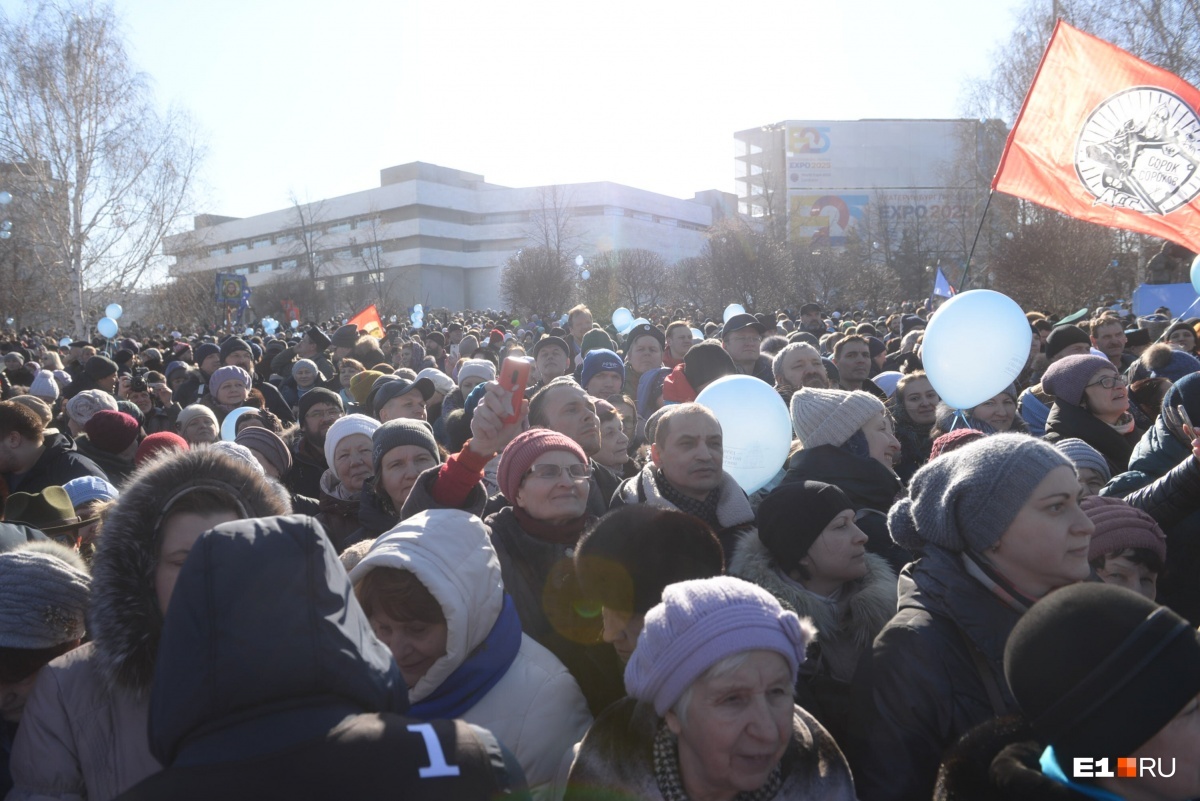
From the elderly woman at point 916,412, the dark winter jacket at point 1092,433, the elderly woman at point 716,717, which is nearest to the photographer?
the elderly woman at point 716,717

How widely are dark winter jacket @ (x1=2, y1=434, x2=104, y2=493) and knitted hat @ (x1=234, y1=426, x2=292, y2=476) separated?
2.87 feet

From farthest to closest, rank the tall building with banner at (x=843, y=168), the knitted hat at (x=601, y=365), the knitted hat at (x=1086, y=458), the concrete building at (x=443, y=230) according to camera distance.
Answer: the tall building with banner at (x=843, y=168) < the concrete building at (x=443, y=230) < the knitted hat at (x=601, y=365) < the knitted hat at (x=1086, y=458)

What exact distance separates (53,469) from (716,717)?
181 inches

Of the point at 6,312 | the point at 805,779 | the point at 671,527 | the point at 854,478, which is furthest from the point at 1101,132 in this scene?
the point at 6,312

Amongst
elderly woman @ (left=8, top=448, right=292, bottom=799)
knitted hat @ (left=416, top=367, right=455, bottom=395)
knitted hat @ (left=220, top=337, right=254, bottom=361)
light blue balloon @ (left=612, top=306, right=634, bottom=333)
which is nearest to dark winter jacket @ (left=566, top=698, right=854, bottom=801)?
elderly woman @ (left=8, top=448, right=292, bottom=799)

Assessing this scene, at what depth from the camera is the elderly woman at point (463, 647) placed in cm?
220

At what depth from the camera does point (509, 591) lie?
9.45 ft

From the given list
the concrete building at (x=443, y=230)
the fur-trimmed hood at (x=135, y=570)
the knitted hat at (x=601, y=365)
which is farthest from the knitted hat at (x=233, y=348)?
the concrete building at (x=443, y=230)

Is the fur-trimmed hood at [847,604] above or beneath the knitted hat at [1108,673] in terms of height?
beneath

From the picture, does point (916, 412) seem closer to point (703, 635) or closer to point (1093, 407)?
point (1093, 407)

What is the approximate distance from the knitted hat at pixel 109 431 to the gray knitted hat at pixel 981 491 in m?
5.30

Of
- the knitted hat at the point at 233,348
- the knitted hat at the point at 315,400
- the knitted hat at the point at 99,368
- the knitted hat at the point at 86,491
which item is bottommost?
the knitted hat at the point at 86,491

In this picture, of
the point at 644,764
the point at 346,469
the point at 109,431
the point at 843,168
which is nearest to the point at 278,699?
the point at 644,764

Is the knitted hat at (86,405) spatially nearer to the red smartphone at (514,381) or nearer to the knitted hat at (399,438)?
the knitted hat at (399,438)
